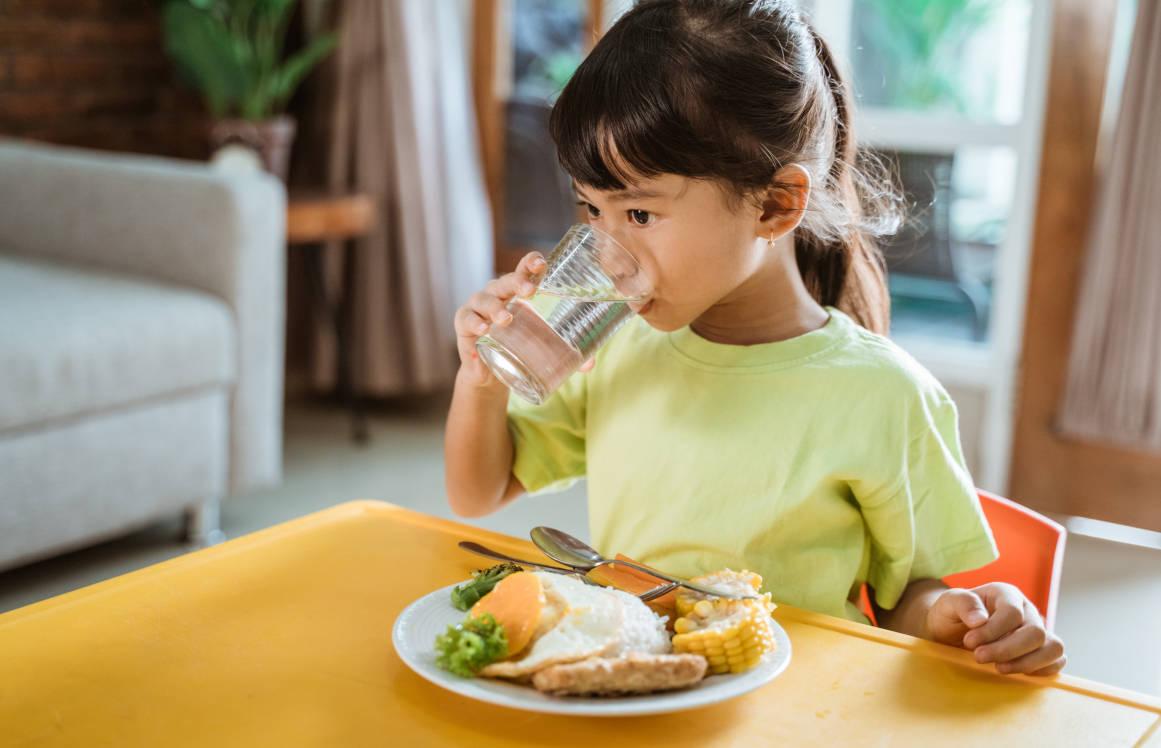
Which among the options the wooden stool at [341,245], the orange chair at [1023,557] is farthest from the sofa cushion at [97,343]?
the orange chair at [1023,557]

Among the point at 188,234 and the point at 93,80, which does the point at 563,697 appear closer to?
the point at 188,234

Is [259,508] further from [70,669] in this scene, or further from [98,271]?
[70,669]

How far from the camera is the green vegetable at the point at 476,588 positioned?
2.87ft

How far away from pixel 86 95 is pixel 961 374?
2.41m

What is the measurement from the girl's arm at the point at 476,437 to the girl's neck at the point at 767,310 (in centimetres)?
22

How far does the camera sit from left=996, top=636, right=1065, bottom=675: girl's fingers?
33.6 inches

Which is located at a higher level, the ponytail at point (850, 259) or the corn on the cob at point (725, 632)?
the ponytail at point (850, 259)

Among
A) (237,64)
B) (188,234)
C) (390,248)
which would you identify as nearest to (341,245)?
(390,248)

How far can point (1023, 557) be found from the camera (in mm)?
1148

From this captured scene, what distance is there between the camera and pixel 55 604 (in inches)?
35.2

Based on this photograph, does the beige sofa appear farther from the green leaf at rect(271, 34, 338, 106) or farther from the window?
the window

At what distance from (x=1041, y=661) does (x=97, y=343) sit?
1.91m

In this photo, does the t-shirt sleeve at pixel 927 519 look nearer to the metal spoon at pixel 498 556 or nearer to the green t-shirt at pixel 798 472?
the green t-shirt at pixel 798 472

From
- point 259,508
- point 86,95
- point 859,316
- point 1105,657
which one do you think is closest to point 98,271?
point 259,508
